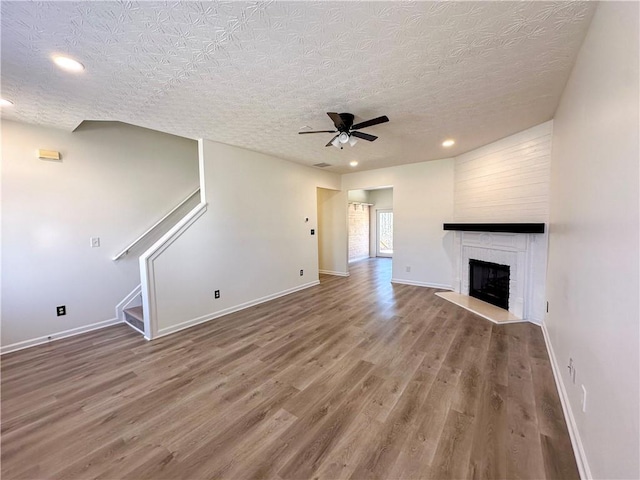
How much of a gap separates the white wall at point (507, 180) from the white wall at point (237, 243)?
3.00 metres

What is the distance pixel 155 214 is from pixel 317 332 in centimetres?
313

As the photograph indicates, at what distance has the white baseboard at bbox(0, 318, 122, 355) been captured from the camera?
282 centimetres

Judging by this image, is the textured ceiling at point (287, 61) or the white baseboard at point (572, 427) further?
the textured ceiling at point (287, 61)

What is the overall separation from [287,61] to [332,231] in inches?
191

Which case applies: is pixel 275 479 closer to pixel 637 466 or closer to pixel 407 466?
pixel 407 466

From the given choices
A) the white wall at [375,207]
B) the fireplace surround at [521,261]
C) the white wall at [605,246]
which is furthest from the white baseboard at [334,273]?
the white wall at [605,246]

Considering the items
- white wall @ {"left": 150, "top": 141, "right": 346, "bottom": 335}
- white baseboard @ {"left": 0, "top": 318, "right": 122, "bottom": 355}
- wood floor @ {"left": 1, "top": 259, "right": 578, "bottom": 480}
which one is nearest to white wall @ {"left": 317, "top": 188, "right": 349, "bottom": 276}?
white wall @ {"left": 150, "top": 141, "right": 346, "bottom": 335}

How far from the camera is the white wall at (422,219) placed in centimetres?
497

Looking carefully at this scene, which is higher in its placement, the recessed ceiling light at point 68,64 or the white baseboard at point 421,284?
the recessed ceiling light at point 68,64

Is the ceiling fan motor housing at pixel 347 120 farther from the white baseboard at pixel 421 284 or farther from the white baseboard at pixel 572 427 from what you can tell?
the white baseboard at pixel 421 284

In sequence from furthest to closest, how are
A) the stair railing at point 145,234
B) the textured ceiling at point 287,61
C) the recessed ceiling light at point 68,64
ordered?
1. the stair railing at point 145,234
2. the recessed ceiling light at point 68,64
3. the textured ceiling at point 287,61

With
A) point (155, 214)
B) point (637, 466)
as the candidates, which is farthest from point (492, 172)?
point (155, 214)

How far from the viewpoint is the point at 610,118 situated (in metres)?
1.26

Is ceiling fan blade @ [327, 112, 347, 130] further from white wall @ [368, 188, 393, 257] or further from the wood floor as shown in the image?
white wall @ [368, 188, 393, 257]
